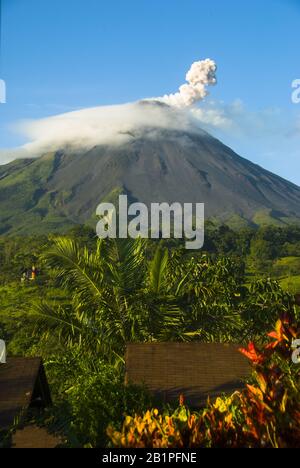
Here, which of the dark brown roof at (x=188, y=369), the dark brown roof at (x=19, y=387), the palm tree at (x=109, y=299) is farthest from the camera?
the palm tree at (x=109, y=299)

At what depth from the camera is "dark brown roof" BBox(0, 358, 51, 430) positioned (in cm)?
1181

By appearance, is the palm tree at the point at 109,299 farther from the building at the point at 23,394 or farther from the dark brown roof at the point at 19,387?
the dark brown roof at the point at 19,387

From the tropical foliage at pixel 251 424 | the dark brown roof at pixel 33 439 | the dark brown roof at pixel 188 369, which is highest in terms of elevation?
the tropical foliage at pixel 251 424

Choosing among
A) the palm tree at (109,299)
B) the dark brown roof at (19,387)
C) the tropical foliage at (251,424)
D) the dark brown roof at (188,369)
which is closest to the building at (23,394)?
the dark brown roof at (19,387)

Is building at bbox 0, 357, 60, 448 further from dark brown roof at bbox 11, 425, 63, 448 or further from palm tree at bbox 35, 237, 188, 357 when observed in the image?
palm tree at bbox 35, 237, 188, 357

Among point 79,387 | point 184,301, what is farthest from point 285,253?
point 79,387

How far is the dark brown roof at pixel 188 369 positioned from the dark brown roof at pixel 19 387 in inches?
85.2

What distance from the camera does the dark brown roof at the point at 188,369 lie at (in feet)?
45.9

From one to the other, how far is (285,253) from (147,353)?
105 m

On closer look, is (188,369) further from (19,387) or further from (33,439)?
(33,439)

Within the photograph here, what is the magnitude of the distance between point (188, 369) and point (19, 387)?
406cm

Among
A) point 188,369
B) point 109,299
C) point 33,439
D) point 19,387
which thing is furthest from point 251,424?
point 109,299

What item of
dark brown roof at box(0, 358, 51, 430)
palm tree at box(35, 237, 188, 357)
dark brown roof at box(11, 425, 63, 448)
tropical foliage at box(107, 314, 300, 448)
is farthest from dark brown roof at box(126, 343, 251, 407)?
tropical foliage at box(107, 314, 300, 448)
